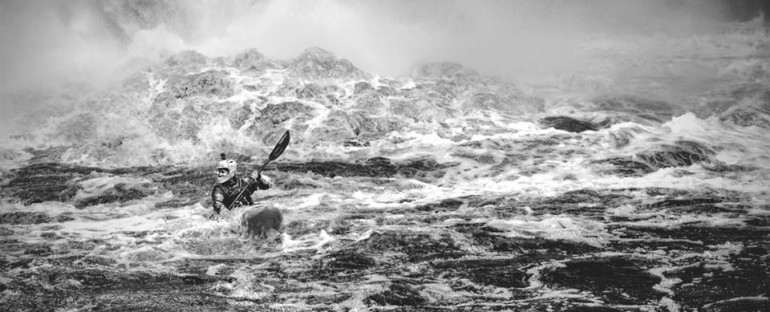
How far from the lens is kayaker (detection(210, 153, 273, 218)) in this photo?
17391mm

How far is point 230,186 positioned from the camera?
17828 millimetres

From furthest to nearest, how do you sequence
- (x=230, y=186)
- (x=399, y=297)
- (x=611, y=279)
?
(x=230, y=186)
(x=611, y=279)
(x=399, y=297)

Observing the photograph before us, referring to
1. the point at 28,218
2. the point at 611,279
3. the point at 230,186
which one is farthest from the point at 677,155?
the point at 28,218

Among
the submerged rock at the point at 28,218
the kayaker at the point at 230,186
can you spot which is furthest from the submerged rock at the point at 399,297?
the submerged rock at the point at 28,218

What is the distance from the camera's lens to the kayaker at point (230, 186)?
17391mm

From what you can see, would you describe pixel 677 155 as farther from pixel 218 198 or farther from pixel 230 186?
pixel 218 198

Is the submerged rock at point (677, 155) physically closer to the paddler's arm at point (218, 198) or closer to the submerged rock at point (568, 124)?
the submerged rock at point (568, 124)

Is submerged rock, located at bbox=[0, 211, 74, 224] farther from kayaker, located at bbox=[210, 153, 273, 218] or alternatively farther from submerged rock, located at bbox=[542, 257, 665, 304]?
submerged rock, located at bbox=[542, 257, 665, 304]

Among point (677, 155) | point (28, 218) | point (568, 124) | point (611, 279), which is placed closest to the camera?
point (611, 279)

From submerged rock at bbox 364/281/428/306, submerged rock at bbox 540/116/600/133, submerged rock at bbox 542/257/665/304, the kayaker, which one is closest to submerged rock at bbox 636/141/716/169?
submerged rock at bbox 540/116/600/133

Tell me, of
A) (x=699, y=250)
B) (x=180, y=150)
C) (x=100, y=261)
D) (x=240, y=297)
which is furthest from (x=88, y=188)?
(x=699, y=250)

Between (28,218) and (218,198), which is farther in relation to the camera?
(28,218)

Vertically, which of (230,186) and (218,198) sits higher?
(230,186)

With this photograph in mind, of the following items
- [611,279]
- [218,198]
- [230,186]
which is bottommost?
[611,279]
